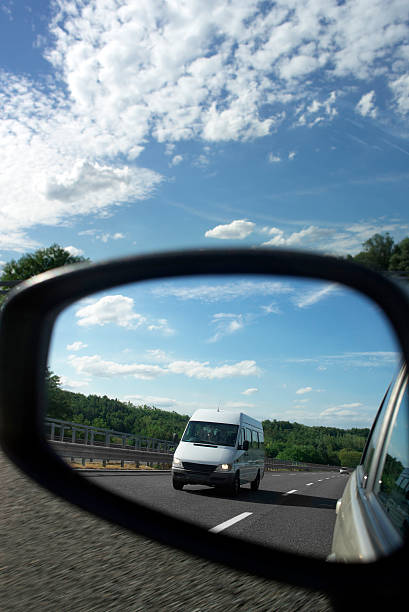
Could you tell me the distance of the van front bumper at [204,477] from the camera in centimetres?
918

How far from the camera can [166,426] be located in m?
2.38

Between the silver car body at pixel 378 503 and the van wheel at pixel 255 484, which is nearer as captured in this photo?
the silver car body at pixel 378 503

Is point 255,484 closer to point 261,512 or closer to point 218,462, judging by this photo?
point 218,462

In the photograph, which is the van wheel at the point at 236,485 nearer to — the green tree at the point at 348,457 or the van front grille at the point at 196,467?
the van front grille at the point at 196,467

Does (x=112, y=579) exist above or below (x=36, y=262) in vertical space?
below

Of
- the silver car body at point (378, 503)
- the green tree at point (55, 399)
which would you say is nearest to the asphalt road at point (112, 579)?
the green tree at point (55, 399)

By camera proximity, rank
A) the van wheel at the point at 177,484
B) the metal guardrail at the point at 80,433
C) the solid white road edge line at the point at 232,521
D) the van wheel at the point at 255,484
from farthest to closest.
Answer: the van wheel at the point at 255,484 < the van wheel at the point at 177,484 < the solid white road edge line at the point at 232,521 < the metal guardrail at the point at 80,433

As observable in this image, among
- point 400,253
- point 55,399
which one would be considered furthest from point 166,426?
point 400,253

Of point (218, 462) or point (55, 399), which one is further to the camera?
point (218, 462)

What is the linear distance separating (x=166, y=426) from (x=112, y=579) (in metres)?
2.47

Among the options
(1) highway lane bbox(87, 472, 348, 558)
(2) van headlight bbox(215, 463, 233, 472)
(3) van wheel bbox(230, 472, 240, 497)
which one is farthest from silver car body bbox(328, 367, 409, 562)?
(3) van wheel bbox(230, 472, 240, 497)

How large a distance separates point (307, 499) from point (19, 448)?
10657 mm

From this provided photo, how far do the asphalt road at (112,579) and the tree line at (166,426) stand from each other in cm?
52

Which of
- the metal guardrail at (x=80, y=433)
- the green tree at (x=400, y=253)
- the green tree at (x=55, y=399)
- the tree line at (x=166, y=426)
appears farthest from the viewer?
the green tree at (x=400, y=253)
